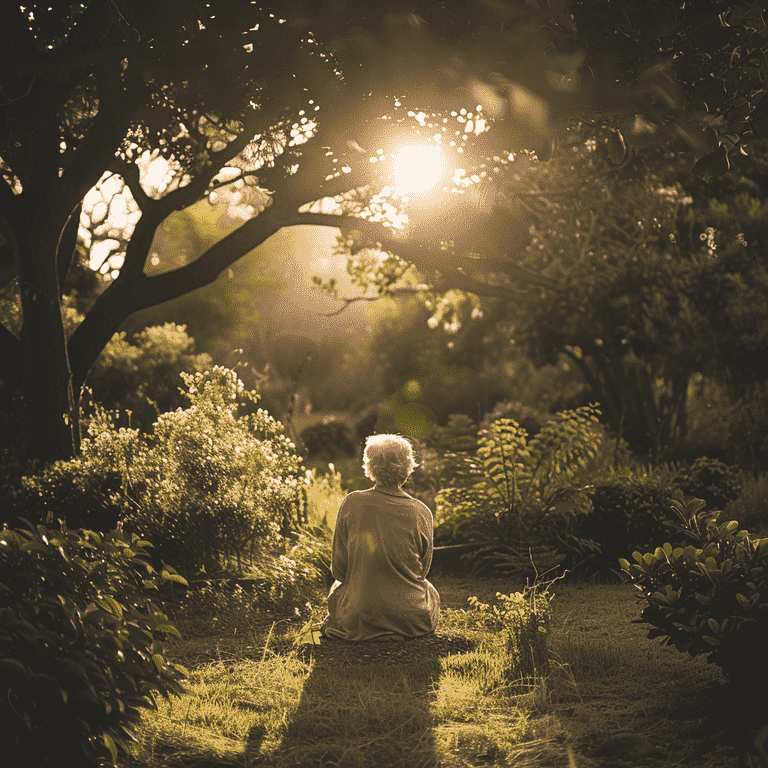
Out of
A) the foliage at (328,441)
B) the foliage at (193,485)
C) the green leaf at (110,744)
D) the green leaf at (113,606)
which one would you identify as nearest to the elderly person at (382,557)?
the foliage at (193,485)

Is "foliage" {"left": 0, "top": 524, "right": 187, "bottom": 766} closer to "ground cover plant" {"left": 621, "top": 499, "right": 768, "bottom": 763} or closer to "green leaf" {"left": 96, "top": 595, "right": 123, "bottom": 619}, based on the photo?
"green leaf" {"left": 96, "top": 595, "right": 123, "bottom": 619}

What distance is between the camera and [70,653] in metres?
3.01

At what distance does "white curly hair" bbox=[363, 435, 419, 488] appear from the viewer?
208 inches

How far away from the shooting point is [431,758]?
352 centimetres

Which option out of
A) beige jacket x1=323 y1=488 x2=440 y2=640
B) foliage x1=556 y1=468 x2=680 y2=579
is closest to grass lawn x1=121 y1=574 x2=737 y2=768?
beige jacket x1=323 y1=488 x2=440 y2=640

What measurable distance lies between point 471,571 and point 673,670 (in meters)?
3.25

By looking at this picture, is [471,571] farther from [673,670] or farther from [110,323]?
[110,323]

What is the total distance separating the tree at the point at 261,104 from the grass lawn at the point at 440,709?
263cm

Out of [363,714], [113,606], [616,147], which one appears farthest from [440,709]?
[616,147]

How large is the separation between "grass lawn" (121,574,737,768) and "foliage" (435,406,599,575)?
2.10 metres

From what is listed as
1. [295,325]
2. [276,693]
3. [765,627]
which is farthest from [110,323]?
[295,325]

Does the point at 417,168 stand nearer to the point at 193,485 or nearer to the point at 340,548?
the point at 193,485

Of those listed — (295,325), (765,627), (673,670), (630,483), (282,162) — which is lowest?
(673,670)

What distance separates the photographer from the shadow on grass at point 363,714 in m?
3.56
